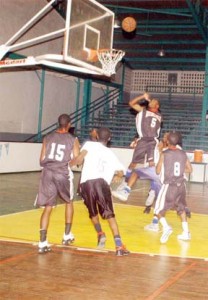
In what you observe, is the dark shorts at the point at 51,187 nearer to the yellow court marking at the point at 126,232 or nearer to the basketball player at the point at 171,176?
the yellow court marking at the point at 126,232

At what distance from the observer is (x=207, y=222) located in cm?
1020

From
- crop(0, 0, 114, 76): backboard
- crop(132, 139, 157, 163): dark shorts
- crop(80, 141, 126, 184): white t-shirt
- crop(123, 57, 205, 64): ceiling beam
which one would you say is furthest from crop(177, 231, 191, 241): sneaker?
crop(123, 57, 205, 64): ceiling beam

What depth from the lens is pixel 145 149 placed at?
10219 millimetres

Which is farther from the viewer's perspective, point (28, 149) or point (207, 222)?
point (28, 149)

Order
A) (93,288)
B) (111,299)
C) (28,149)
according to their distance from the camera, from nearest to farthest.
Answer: (111,299), (93,288), (28,149)

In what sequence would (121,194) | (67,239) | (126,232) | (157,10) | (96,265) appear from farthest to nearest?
(157,10) → (121,194) → (126,232) → (67,239) → (96,265)

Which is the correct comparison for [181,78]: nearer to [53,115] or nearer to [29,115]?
→ [53,115]

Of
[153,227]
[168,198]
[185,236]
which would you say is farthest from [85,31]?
[185,236]

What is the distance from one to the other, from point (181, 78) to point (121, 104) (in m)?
4.14

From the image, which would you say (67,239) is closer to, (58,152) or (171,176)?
(58,152)

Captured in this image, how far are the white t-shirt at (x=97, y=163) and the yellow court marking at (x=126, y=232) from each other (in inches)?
42.6

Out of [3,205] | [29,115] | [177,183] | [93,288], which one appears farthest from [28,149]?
[93,288]

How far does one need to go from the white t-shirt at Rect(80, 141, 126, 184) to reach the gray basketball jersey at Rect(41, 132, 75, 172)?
0.23m

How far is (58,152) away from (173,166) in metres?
1.95
